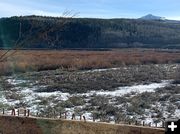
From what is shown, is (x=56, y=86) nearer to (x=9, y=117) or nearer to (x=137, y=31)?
(x=9, y=117)

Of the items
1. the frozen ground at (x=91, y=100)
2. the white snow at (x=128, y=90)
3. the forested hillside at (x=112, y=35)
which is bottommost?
the forested hillside at (x=112, y=35)

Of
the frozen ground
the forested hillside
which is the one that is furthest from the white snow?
the forested hillside

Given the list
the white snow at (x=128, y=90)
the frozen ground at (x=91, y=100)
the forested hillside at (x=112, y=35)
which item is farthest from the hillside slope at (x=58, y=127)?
the forested hillside at (x=112, y=35)

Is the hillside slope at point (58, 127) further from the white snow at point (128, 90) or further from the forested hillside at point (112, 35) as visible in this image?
the forested hillside at point (112, 35)

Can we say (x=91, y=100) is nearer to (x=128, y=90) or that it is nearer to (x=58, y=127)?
(x=128, y=90)

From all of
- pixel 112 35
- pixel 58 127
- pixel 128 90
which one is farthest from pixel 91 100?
pixel 112 35

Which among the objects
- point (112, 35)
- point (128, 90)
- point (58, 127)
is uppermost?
point (58, 127)

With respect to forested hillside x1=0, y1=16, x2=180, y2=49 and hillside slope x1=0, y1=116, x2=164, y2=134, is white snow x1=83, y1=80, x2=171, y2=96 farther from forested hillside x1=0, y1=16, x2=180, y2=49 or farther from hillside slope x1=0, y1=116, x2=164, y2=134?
forested hillside x1=0, y1=16, x2=180, y2=49

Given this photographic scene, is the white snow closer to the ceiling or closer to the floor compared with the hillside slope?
closer to the floor

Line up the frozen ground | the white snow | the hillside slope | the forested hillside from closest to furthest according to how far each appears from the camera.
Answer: the hillside slope, the frozen ground, the white snow, the forested hillside

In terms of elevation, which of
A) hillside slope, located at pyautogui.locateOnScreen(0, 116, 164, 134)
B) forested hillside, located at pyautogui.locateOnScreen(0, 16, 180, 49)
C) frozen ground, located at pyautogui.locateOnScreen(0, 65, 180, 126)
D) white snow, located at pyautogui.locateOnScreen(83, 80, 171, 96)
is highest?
hillside slope, located at pyautogui.locateOnScreen(0, 116, 164, 134)

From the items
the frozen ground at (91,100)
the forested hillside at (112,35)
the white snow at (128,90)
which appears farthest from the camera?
the forested hillside at (112,35)

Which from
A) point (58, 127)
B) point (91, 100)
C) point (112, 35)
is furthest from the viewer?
point (112, 35)

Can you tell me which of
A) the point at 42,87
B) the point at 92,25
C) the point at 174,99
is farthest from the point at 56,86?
the point at 92,25
